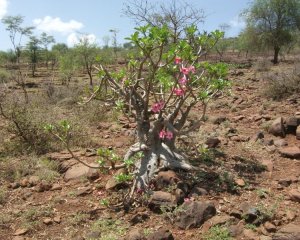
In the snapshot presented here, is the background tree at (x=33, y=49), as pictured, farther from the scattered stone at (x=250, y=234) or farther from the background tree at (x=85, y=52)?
the scattered stone at (x=250, y=234)

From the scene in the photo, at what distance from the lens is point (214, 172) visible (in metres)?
4.75

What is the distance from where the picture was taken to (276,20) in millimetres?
23828

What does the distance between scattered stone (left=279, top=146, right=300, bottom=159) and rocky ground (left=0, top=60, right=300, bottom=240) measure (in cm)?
1

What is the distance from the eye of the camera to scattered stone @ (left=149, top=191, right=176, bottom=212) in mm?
3988

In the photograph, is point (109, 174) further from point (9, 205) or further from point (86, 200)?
point (9, 205)

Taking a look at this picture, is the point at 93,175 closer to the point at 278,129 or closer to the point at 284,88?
the point at 278,129

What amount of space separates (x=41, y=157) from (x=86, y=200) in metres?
1.82

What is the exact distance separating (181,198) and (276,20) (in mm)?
22280

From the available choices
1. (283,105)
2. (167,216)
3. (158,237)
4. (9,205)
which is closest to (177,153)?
(167,216)

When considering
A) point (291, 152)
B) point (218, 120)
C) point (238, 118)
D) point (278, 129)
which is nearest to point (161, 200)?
point (291, 152)

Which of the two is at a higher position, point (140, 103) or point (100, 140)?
point (140, 103)

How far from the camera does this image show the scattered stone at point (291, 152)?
5.27 meters

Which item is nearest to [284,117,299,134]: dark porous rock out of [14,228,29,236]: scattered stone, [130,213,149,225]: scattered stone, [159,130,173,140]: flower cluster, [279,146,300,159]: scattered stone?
[279,146,300,159]: scattered stone

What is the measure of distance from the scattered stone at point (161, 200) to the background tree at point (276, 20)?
824 inches
